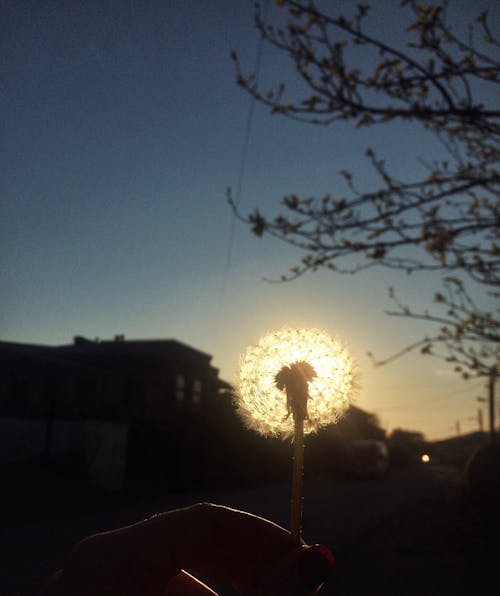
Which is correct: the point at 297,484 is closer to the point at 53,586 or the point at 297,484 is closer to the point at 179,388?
the point at 53,586

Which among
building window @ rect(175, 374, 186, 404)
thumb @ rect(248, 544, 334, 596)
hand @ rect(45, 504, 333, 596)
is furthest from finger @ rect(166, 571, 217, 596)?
building window @ rect(175, 374, 186, 404)

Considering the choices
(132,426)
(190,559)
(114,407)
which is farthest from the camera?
(114,407)

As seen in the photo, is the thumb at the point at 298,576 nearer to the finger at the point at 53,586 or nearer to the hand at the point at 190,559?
the hand at the point at 190,559

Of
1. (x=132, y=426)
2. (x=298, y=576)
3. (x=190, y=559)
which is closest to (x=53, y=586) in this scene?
(x=190, y=559)

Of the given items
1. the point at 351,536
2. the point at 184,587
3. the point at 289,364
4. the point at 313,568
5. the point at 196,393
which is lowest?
the point at 351,536

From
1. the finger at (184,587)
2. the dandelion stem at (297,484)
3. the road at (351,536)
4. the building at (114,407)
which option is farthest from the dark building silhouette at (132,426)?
the dandelion stem at (297,484)

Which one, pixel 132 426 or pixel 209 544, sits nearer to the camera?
pixel 209 544

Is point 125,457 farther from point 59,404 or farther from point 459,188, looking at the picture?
point 459,188

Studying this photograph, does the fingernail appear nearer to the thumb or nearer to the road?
the thumb
